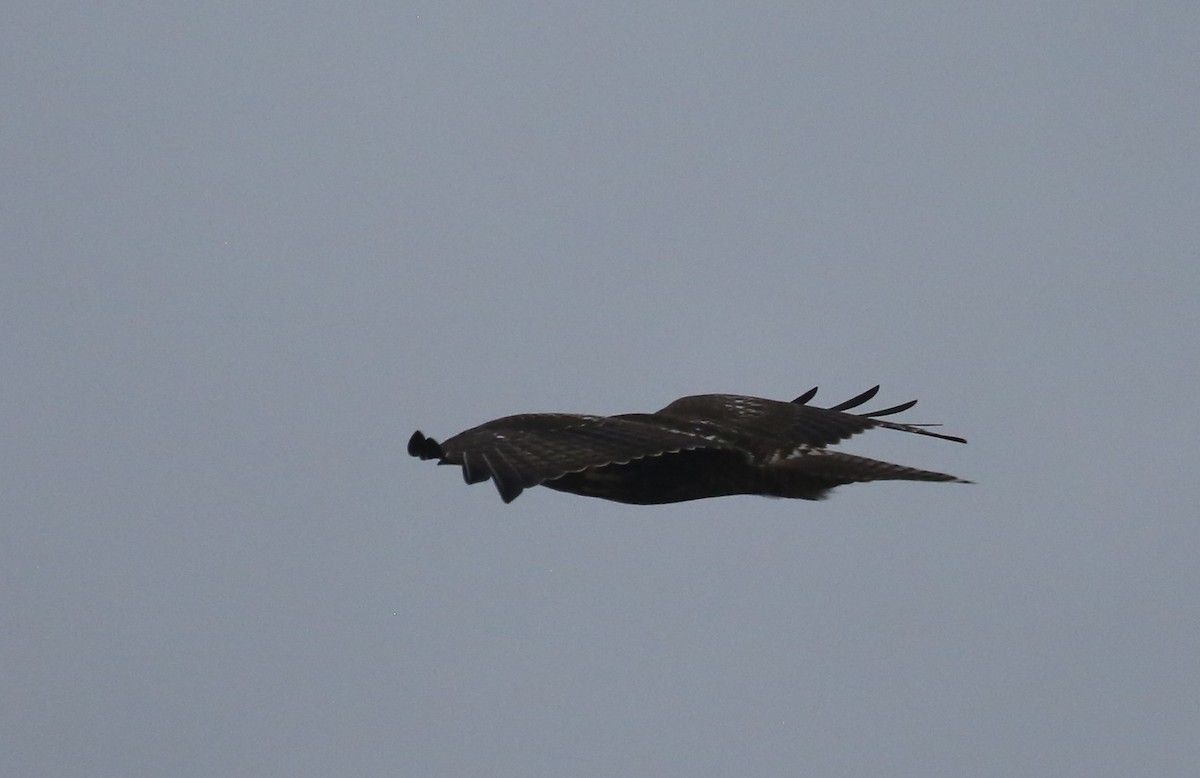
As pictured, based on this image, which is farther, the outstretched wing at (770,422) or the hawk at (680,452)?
the outstretched wing at (770,422)

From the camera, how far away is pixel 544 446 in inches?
346

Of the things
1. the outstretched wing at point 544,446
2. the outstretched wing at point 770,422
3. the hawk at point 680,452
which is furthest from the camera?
the outstretched wing at point 770,422

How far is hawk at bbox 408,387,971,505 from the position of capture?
8.51 metres

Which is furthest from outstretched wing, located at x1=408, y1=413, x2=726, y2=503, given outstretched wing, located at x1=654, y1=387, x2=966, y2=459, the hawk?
outstretched wing, located at x1=654, y1=387, x2=966, y2=459

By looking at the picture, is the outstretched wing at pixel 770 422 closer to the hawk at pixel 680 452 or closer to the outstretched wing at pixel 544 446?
the hawk at pixel 680 452

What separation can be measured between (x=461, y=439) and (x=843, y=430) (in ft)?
9.63

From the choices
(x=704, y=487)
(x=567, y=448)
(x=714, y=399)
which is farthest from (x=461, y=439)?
(x=714, y=399)

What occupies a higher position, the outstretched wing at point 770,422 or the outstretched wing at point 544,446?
the outstretched wing at point 770,422

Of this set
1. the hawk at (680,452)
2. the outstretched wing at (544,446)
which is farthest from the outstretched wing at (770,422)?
the outstretched wing at (544,446)

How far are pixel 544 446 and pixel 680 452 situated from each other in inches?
52.7

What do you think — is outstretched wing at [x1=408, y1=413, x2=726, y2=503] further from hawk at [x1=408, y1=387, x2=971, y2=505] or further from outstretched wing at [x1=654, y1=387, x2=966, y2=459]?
outstretched wing at [x1=654, y1=387, x2=966, y2=459]

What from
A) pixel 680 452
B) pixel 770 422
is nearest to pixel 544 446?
pixel 680 452

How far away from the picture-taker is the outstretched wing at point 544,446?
823 centimetres

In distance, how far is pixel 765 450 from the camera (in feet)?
33.7
